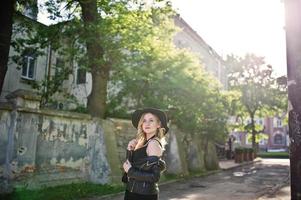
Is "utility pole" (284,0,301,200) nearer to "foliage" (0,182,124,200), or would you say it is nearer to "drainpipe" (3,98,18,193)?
"foliage" (0,182,124,200)

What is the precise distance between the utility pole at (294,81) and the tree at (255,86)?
36.0 m

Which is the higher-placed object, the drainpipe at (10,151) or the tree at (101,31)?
the tree at (101,31)

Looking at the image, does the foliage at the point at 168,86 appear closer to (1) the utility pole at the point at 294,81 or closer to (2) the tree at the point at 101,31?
(2) the tree at the point at 101,31

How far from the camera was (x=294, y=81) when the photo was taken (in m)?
3.22

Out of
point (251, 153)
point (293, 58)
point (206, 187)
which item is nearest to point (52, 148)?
point (206, 187)

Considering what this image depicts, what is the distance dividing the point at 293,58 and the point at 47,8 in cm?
1002

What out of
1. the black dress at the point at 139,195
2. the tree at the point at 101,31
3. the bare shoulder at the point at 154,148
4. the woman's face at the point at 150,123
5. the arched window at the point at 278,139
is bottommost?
the black dress at the point at 139,195

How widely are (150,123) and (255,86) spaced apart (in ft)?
122

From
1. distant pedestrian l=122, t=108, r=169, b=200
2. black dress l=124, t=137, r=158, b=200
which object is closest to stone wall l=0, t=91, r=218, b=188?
distant pedestrian l=122, t=108, r=169, b=200

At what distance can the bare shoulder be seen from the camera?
3.45 m

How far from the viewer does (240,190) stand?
42.4 ft

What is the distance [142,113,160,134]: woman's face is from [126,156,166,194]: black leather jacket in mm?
313

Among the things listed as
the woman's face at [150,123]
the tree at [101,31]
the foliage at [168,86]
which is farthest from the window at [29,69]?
the woman's face at [150,123]

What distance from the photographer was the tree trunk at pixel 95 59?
11.4m
